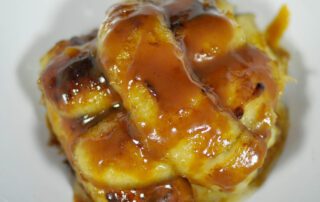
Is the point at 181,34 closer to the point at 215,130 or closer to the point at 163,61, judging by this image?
the point at 163,61

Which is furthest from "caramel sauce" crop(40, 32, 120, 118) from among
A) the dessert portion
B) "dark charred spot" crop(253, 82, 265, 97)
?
"dark charred spot" crop(253, 82, 265, 97)

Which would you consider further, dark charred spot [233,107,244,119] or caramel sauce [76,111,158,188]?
dark charred spot [233,107,244,119]

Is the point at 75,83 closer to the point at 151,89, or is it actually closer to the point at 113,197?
the point at 151,89

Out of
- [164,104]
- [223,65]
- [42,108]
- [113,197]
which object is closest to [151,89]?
[164,104]

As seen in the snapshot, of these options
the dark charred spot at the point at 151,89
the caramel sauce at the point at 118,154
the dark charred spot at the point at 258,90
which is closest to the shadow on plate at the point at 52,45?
the caramel sauce at the point at 118,154

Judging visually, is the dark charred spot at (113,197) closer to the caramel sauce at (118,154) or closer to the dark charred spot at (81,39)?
the caramel sauce at (118,154)

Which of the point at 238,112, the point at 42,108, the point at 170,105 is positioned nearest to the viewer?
the point at 170,105

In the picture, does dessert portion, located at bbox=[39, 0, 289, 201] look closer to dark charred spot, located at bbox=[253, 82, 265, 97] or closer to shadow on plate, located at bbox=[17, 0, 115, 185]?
dark charred spot, located at bbox=[253, 82, 265, 97]
